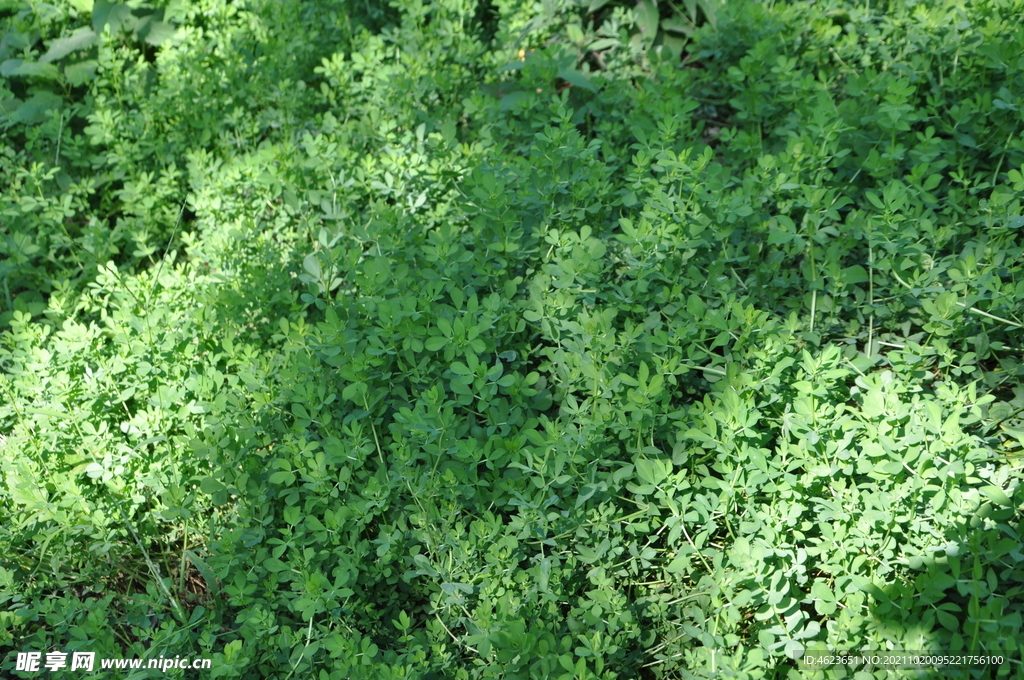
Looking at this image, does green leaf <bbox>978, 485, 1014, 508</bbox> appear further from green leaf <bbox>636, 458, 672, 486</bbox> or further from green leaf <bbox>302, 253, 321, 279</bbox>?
green leaf <bbox>302, 253, 321, 279</bbox>

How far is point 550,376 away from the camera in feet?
9.89

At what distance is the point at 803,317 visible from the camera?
301 centimetres

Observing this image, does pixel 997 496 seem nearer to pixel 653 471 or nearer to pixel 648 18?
pixel 653 471

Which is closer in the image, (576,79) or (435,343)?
(435,343)

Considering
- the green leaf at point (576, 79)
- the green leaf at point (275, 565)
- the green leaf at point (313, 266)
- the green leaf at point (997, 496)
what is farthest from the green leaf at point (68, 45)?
the green leaf at point (997, 496)

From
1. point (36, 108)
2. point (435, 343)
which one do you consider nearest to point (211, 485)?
point (435, 343)

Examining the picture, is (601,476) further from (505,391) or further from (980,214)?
(980,214)

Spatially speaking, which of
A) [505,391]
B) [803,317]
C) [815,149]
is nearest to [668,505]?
[505,391]

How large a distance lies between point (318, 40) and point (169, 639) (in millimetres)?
3247

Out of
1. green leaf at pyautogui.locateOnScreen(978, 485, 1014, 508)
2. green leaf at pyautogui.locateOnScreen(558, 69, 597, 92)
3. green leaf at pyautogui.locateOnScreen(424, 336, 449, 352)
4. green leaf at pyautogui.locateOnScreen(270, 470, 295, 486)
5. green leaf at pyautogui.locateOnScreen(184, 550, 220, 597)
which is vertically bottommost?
green leaf at pyautogui.locateOnScreen(184, 550, 220, 597)

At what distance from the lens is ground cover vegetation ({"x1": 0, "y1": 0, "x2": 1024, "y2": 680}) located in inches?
94.6

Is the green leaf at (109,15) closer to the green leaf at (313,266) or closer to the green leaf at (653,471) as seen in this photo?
the green leaf at (313,266)

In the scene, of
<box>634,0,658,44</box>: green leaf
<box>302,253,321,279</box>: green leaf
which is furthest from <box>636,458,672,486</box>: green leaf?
<box>634,0,658,44</box>: green leaf

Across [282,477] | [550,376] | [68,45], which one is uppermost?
[68,45]
